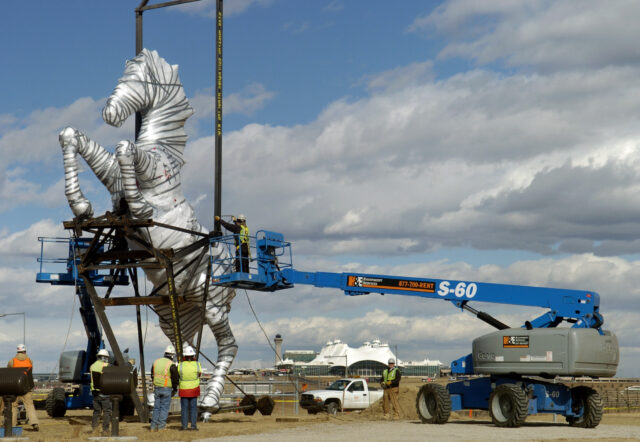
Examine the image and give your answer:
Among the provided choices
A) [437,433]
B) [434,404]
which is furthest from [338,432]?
[434,404]

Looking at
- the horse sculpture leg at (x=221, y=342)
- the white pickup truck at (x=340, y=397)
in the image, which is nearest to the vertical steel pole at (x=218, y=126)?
the horse sculpture leg at (x=221, y=342)

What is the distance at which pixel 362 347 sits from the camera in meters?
157

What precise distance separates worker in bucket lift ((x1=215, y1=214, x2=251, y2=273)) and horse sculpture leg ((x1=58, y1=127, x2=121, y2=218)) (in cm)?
317

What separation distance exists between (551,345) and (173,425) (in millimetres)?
9228

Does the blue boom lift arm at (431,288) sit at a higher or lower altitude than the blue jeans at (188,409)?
higher

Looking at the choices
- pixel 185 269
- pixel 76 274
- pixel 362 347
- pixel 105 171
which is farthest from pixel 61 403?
pixel 362 347

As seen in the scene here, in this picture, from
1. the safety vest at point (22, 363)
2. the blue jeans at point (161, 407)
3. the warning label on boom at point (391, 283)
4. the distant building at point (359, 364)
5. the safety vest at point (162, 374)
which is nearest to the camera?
the safety vest at point (162, 374)

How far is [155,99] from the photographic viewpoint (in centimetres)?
2480

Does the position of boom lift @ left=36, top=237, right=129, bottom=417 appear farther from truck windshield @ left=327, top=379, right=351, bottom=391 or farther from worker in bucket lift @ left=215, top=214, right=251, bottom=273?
truck windshield @ left=327, top=379, right=351, bottom=391

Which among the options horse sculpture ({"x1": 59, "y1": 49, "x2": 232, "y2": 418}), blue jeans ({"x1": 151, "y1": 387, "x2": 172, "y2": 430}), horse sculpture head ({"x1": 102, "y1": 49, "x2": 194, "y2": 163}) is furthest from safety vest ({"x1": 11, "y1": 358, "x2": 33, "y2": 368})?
horse sculpture head ({"x1": 102, "y1": 49, "x2": 194, "y2": 163})

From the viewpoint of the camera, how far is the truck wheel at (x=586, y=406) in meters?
19.9

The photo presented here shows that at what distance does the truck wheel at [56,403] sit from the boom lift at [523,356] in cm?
1031

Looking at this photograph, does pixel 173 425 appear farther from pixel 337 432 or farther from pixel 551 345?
pixel 551 345

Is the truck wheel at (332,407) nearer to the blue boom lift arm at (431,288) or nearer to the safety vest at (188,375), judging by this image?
the blue boom lift arm at (431,288)
